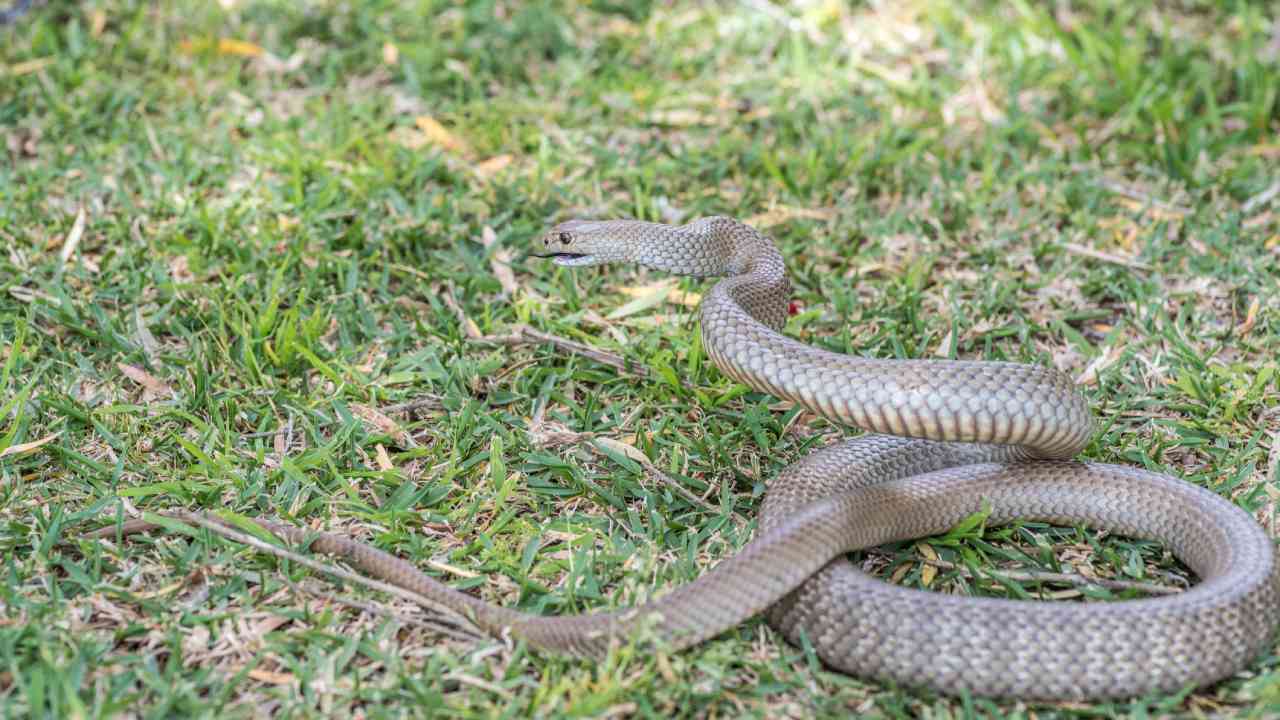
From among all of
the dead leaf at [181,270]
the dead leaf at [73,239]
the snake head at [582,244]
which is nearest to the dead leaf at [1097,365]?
the snake head at [582,244]

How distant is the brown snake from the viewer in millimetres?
4066

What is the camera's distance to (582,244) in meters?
5.92

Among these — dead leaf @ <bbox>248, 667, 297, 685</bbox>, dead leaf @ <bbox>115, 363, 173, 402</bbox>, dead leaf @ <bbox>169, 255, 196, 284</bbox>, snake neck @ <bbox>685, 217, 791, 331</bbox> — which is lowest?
dead leaf @ <bbox>115, 363, 173, 402</bbox>

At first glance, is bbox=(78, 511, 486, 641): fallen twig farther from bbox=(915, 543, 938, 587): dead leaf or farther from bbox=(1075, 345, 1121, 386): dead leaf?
bbox=(1075, 345, 1121, 386): dead leaf

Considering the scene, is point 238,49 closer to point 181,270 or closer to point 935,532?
point 181,270

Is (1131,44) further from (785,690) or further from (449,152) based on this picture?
(785,690)

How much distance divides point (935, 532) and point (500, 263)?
2739mm

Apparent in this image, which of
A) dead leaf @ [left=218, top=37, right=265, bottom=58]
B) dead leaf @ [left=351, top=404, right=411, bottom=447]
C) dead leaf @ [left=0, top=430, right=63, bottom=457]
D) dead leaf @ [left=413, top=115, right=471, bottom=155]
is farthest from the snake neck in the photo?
dead leaf @ [left=218, top=37, right=265, bottom=58]

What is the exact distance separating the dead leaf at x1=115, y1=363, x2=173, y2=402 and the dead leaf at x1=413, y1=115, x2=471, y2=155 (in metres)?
2.43

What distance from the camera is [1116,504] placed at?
16.2 ft

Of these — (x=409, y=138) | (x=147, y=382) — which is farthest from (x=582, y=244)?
(x=409, y=138)

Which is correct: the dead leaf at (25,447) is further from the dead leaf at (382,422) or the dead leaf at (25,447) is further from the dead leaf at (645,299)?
the dead leaf at (645,299)

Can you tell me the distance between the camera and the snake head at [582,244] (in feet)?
19.1

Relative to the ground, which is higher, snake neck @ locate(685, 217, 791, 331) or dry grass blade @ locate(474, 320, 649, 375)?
snake neck @ locate(685, 217, 791, 331)
